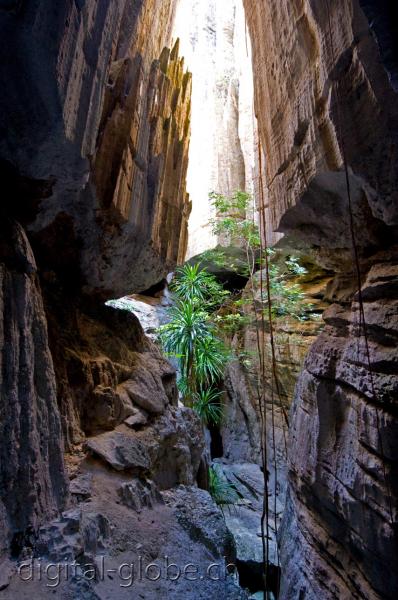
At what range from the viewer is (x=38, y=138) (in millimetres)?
2244

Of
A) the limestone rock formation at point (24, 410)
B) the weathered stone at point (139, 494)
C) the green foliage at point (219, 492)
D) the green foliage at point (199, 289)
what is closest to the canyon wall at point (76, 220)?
the limestone rock formation at point (24, 410)

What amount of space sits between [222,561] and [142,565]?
1.05m

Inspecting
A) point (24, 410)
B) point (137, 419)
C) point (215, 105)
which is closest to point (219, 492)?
point (137, 419)

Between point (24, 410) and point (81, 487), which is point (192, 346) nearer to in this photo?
point (81, 487)

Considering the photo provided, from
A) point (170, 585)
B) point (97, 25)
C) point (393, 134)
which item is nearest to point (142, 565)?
point (170, 585)

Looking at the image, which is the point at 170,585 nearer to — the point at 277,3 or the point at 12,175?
the point at 12,175

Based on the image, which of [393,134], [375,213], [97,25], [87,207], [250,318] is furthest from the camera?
[250,318]

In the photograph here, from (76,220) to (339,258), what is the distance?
3.02 metres

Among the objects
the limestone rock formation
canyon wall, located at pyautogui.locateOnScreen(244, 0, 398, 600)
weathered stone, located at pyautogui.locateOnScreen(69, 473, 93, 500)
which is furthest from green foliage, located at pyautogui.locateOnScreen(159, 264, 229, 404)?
the limestone rock formation

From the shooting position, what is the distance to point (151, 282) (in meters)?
5.27

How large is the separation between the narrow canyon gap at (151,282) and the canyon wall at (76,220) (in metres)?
0.02

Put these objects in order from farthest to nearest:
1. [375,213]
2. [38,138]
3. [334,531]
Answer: [334,531] < [375,213] < [38,138]

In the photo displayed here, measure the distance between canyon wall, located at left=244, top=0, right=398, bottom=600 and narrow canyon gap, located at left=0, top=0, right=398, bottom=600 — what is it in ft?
0.06

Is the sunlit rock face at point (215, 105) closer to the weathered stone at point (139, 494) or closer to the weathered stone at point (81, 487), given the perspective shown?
the weathered stone at point (139, 494)
